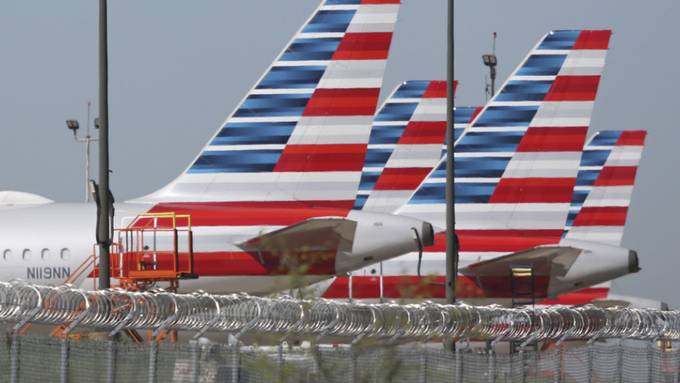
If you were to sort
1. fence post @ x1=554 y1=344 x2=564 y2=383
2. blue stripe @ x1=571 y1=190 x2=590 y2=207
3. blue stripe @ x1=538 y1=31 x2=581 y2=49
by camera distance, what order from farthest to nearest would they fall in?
blue stripe @ x1=571 y1=190 x2=590 y2=207, blue stripe @ x1=538 y1=31 x2=581 y2=49, fence post @ x1=554 y1=344 x2=564 y2=383

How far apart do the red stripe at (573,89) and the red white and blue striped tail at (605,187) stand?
897cm

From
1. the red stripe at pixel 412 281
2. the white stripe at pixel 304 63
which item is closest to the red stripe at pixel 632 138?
the red stripe at pixel 412 281

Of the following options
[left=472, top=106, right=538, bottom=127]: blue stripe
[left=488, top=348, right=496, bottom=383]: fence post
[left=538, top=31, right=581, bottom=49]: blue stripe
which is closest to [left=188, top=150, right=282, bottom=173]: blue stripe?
[left=472, top=106, right=538, bottom=127]: blue stripe

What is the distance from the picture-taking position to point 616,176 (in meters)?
60.5

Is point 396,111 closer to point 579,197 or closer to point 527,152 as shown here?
point 579,197

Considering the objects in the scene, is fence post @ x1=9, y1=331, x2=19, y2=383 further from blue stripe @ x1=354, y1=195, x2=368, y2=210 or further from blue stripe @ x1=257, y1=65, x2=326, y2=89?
blue stripe @ x1=354, y1=195, x2=368, y2=210

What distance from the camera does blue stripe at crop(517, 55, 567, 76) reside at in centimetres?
4994

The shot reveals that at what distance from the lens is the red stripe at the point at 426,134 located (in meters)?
55.4

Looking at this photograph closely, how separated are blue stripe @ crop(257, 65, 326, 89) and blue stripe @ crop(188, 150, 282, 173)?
1.83m

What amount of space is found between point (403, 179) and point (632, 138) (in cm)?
1183

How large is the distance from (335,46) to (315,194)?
412 centimetres

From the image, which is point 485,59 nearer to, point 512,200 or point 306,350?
Answer: point 512,200

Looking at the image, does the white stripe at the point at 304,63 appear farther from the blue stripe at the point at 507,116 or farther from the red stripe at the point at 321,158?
the blue stripe at the point at 507,116

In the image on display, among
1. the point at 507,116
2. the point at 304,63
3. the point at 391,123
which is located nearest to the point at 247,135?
the point at 304,63
